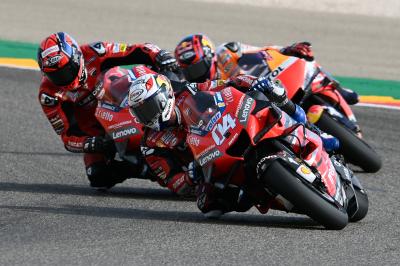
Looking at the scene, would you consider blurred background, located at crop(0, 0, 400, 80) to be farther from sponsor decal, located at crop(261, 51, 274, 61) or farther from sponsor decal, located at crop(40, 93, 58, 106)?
sponsor decal, located at crop(40, 93, 58, 106)

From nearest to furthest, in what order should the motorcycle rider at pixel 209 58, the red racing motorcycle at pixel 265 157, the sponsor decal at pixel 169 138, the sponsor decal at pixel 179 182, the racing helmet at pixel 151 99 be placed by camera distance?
the red racing motorcycle at pixel 265 157 → the racing helmet at pixel 151 99 → the sponsor decal at pixel 169 138 → the sponsor decal at pixel 179 182 → the motorcycle rider at pixel 209 58

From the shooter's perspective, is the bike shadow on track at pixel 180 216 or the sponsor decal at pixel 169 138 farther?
the sponsor decal at pixel 169 138

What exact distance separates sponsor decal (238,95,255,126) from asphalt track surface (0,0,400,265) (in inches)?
30.4

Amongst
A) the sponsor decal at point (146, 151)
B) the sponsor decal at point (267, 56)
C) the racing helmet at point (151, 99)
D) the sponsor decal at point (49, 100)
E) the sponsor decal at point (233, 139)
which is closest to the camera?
the sponsor decal at point (233, 139)

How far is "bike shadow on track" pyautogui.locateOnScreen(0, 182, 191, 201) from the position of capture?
9.07 meters

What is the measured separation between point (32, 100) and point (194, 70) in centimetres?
314

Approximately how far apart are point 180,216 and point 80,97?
2.16 metres

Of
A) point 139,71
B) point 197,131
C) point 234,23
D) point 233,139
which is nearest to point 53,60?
point 139,71

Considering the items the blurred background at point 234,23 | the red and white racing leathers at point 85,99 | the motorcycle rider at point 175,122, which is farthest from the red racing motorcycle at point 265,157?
the blurred background at point 234,23

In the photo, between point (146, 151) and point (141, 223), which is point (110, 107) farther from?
point (141, 223)

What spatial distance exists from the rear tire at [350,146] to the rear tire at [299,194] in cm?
265

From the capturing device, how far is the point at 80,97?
972 centimetres

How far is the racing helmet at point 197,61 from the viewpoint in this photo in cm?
1043

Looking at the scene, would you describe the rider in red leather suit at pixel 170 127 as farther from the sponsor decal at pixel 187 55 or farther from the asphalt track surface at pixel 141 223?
the sponsor decal at pixel 187 55
